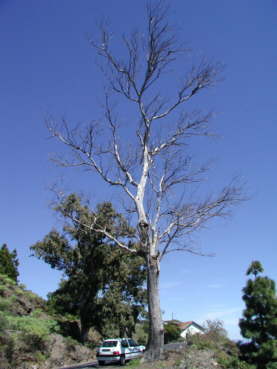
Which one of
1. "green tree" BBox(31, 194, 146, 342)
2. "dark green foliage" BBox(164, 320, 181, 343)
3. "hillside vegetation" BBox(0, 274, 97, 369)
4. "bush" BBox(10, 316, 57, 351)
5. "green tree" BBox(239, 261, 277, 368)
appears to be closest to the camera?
"green tree" BBox(239, 261, 277, 368)

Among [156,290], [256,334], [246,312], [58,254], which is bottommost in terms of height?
[256,334]

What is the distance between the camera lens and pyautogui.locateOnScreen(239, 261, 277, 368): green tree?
9.42 meters

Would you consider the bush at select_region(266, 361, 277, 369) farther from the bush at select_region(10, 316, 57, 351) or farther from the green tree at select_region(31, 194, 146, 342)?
the green tree at select_region(31, 194, 146, 342)

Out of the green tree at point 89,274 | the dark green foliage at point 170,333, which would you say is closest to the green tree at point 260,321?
the green tree at point 89,274

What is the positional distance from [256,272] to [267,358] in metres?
2.74

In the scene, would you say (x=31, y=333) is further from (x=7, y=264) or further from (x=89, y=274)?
(x=7, y=264)

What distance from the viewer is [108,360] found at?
14.3 m

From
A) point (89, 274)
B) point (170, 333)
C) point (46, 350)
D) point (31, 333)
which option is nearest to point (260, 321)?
point (31, 333)

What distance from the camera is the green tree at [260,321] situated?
9422 mm

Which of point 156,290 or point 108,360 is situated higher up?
point 156,290

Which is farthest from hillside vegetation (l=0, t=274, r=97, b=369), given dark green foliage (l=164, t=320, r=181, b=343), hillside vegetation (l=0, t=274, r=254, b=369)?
Answer: dark green foliage (l=164, t=320, r=181, b=343)

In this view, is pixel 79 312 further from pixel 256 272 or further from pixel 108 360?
pixel 256 272

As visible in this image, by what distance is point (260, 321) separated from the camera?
10.0 m

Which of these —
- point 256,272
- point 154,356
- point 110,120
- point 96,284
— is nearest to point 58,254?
point 96,284
